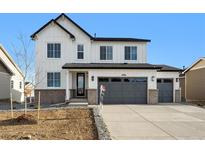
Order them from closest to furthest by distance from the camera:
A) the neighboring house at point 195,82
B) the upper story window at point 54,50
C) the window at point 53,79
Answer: the window at point 53,79 → the upper story window at point 54,50 → the neighboring house at point 195,82

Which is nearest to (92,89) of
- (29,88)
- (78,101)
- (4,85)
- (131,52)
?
(78,101)

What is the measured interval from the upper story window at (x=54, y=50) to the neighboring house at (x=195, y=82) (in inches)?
603

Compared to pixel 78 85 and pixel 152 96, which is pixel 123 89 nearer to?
pixel 152 96

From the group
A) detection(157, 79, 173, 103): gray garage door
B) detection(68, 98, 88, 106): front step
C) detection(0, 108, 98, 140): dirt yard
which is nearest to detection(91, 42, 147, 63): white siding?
detection(157, 79, 173, 103): gray garage door

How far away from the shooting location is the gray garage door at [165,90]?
99.6ft

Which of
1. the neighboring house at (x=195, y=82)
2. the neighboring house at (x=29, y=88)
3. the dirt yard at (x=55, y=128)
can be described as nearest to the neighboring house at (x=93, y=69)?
the neighboring house at (x=29, y=88)

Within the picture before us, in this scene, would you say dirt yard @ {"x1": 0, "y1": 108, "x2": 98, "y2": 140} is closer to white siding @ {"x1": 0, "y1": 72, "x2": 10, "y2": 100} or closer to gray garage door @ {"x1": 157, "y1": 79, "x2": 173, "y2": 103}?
gray garage door @ {"x1": 157, "y1": 79, "x2": 173, "y2": 103}

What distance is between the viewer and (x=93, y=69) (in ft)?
88.7

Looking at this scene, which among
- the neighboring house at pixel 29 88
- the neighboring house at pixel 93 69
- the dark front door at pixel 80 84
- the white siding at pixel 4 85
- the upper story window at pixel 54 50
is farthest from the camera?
the white siding at pixel 4 85

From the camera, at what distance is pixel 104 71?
27062mm

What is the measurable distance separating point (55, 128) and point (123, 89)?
14.2 metres

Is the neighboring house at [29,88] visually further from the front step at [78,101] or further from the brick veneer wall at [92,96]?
the brick veneer wall at [92,96]

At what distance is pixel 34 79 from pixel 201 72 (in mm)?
17688
